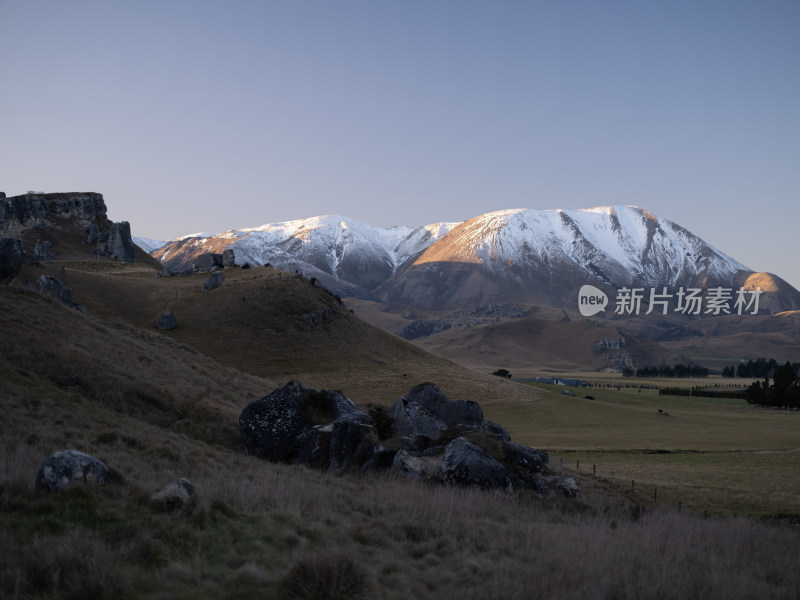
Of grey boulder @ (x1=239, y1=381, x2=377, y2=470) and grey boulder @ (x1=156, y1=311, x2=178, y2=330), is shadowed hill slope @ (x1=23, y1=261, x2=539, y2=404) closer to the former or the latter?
grey boulder @ (x1=156, y1=311, x2=178, y2=330)

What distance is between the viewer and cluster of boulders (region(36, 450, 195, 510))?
362 inches

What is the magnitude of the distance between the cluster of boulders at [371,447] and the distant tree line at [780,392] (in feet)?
354

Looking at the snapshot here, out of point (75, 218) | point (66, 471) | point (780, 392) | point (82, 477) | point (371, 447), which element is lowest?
point (780, 392)

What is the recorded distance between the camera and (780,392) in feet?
346

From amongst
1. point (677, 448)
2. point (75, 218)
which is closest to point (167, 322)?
point (677, 448)

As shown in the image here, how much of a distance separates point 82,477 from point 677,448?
170 ft

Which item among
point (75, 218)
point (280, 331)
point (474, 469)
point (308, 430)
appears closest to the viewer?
point (474, 469)

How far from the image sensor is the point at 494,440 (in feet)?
61.5

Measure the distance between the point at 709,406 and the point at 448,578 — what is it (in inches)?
4552

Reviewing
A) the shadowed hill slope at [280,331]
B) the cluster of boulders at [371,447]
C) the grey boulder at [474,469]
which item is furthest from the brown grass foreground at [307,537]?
the shadowed hill slope at [280,331]

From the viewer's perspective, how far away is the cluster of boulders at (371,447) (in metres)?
16.5

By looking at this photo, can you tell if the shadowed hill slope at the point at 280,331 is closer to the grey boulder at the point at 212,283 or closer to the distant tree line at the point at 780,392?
the grey boulder at the point at 212,283

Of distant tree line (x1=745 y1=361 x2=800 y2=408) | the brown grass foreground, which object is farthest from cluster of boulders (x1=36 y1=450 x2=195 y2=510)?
distant tree line (x1=745 y1=361 x2=800 y2=408)

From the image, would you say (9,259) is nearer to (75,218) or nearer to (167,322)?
(167,322)
